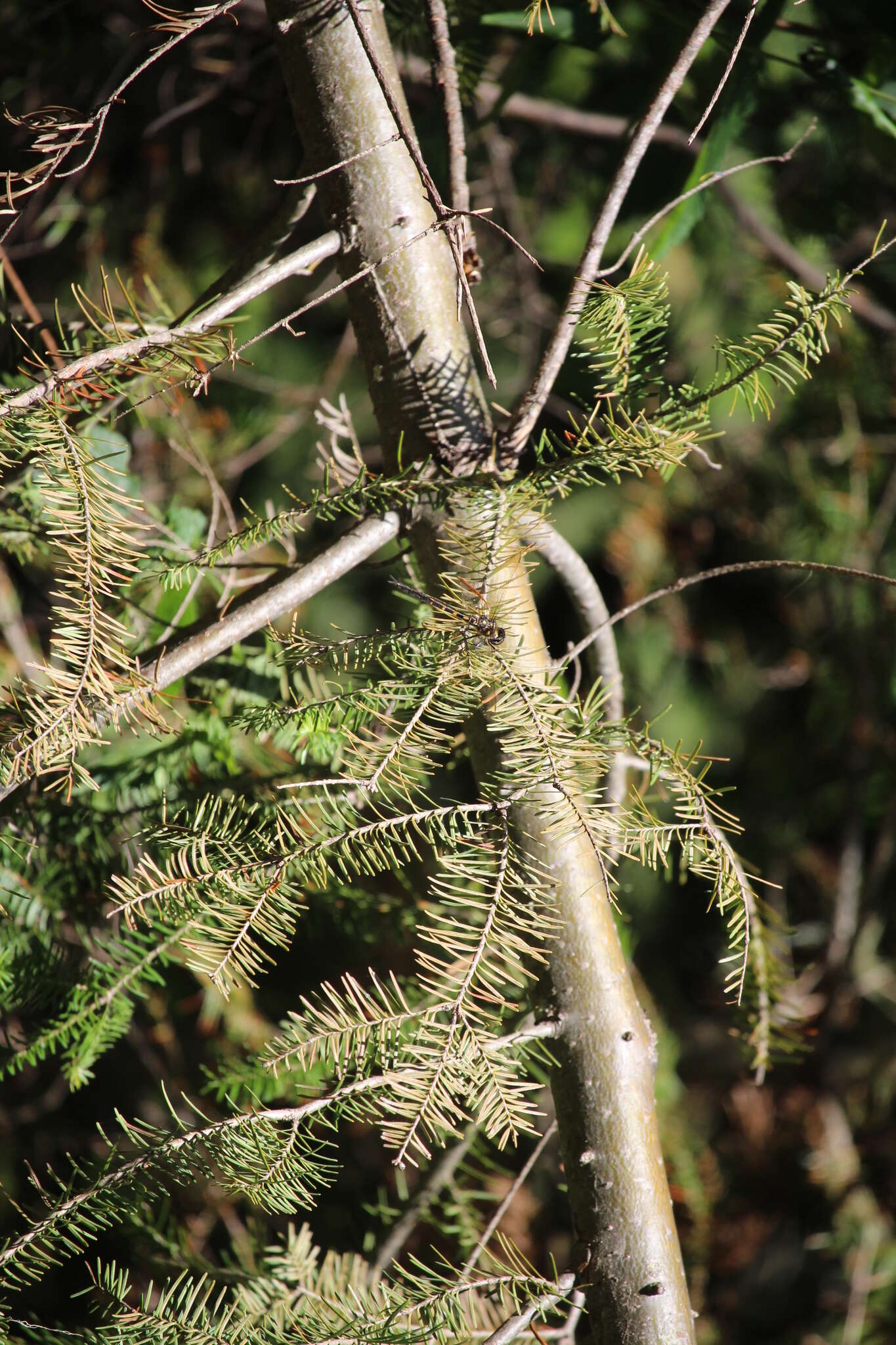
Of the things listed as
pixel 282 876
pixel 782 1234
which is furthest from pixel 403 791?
pixel 782 1234

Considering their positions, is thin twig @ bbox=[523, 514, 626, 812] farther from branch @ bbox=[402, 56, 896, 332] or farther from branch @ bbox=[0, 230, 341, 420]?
branch @ bbox=[402, 56, 896, 332]

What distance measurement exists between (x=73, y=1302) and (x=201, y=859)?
0.63 meters

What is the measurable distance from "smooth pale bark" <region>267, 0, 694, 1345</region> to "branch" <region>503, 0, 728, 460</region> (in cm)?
2

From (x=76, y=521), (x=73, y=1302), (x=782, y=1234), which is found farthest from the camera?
(x=782, y=1234)

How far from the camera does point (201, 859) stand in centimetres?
31

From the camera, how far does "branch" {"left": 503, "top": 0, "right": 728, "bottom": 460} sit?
32 cm

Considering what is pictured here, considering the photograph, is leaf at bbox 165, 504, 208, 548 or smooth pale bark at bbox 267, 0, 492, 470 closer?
smooth pale bark at bbox 267, 0, 492, 470

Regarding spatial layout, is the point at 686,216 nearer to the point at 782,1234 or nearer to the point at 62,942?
the point at 62,942

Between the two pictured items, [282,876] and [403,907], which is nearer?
[282,876]

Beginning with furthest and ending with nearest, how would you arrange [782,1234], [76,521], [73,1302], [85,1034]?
[782,1234]
[73,1302]
[85,1034]
[76,521]

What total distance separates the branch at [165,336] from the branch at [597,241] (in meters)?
0.11

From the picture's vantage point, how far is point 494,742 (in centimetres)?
36

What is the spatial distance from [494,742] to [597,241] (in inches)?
8.2

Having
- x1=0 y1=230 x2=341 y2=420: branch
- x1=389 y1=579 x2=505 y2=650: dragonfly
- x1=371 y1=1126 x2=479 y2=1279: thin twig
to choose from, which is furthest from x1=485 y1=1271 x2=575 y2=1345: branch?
x1=0 y1=230 x2=341 y2=420: branch
